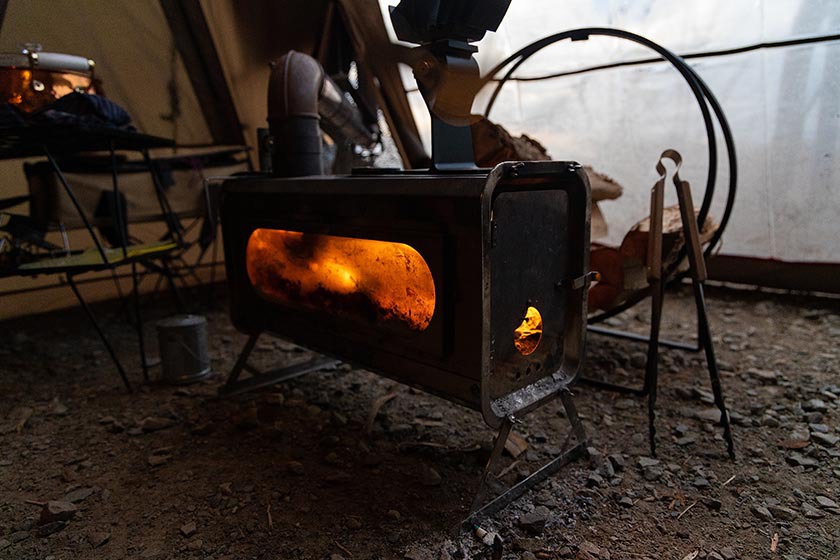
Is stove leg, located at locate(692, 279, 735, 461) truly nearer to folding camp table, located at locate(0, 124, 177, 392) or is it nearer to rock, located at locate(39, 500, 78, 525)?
rock, located at locate(39, 500, 78, 525)

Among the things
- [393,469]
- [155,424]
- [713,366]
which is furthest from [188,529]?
[713,366]

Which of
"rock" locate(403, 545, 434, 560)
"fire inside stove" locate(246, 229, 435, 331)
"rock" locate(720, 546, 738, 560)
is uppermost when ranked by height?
"fire inside stove" locate(246, 229, 435, 331)

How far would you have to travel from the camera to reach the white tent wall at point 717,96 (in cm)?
268

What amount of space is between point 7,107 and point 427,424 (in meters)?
1.91

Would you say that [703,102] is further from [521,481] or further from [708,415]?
[521,481]

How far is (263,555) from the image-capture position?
4.34 ft

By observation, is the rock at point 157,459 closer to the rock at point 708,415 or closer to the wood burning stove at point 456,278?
the wood burning stove at point 456,278

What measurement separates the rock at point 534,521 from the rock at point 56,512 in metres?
1.26

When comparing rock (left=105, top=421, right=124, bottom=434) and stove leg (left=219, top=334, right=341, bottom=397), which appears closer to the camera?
rock (left=105, top=421, right=124, bottom=434)

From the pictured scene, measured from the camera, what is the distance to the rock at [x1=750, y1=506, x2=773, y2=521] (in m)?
1.42

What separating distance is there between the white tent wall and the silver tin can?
211cm

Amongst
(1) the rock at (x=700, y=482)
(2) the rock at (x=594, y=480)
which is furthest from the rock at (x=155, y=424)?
(1) the rock at (x=700, y=482)

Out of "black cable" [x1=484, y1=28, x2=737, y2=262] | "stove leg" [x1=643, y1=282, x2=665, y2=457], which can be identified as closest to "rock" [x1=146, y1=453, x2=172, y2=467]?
"stove leg" [x1=643, y1=282, x2=665, y2=457]

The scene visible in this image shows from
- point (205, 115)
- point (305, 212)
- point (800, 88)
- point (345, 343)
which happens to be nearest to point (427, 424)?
point (345, 343)
